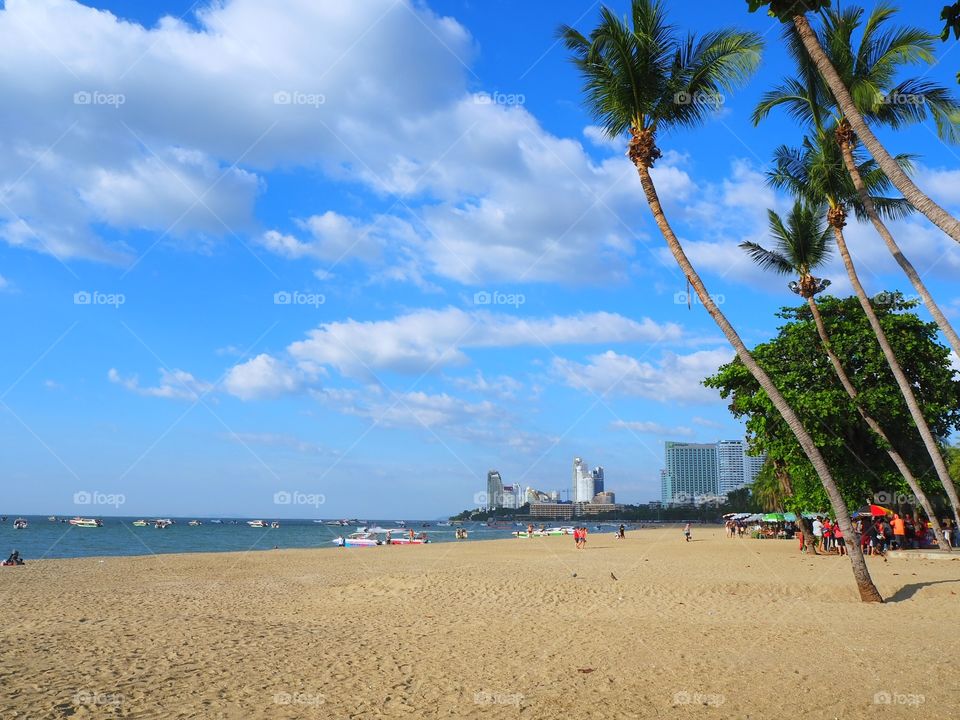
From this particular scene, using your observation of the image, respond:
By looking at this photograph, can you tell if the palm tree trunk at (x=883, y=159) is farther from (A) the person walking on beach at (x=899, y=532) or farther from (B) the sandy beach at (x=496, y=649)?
(A) the person walking on beach at (x=899, y=532)

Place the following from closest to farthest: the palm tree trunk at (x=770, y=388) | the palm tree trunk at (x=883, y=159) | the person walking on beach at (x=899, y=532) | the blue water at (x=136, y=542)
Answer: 1. the palm tree trunk at (x=883, y=159)
2. the palm tree trunk at (x=770, y=388)
3. the person walking on beach at (x=899, y=532)
4. the blue water at (x=136, y=542)

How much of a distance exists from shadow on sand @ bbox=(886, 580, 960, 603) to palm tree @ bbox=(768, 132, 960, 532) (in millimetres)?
4171

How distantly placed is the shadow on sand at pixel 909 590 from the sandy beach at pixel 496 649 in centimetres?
5

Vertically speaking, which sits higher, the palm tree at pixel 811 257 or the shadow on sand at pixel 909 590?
the palm tree at pixel 811 257

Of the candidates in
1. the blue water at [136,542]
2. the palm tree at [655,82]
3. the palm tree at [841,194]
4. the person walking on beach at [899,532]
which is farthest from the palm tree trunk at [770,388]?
the blue water at [136,542]

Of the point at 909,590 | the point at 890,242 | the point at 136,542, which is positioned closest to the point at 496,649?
the point at 909,590

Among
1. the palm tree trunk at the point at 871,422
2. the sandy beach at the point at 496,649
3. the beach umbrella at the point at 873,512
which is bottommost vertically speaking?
the sandy beach at the point at 496,649

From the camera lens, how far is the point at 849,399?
2152cm

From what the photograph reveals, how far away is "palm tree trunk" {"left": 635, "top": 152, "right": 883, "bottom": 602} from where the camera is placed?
13.1 meters

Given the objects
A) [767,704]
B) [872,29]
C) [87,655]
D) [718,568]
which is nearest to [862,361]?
[718,568]

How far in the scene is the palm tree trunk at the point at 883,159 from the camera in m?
7.73

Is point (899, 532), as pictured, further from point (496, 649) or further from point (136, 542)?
point (136, 542)

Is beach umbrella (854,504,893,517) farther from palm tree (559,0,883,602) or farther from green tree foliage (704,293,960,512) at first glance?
palm tree (559,0,883,602)

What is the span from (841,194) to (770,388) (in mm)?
8741
